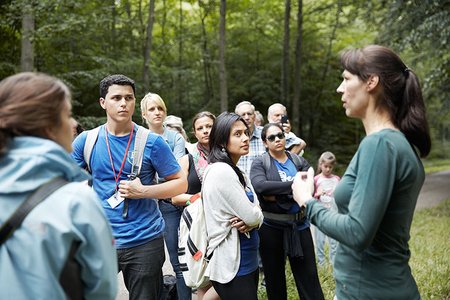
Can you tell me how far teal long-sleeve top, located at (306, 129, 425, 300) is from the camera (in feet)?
6.97

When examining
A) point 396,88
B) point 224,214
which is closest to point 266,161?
point 224,214

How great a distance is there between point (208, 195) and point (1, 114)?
6.94ft

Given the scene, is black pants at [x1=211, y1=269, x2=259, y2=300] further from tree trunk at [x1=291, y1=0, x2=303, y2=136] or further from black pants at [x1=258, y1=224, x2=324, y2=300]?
tree trunk at [x1=291, y1=0, x2=303, y2=136]

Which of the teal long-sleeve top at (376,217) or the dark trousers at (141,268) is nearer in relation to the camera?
the teal long-sleeve top at (376,217)

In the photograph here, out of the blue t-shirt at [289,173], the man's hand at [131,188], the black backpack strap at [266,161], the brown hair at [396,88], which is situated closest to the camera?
the brown hair at [396,88]

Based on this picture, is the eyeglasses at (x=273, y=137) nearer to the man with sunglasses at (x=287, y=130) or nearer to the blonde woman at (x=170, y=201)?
the blonde woman at (x=170, y=201)

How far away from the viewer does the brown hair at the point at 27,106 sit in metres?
1.77

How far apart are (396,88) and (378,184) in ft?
1.78

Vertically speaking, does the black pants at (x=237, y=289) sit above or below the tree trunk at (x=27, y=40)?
below

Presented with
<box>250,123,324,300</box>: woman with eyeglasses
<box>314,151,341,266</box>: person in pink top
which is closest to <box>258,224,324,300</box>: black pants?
<box>250,123,324,300</box>: woman with eyeglasses

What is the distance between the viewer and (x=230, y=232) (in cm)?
374

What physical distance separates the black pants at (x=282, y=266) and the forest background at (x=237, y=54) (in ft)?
38.4

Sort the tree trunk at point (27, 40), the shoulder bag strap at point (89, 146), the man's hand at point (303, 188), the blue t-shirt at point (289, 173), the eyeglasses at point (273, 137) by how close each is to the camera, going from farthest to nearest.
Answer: the tree trunk at point (27, 40)
the eyeglasses at point (273, 137)
the blue t-shirt at point (289, 173)
the shoulder bag strap at point (89, 146)
the man's hand at point (303, 188)

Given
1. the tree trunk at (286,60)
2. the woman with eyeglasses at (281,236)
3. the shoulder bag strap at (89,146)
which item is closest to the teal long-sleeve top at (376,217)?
the shoulder bag strap at (89,146)
